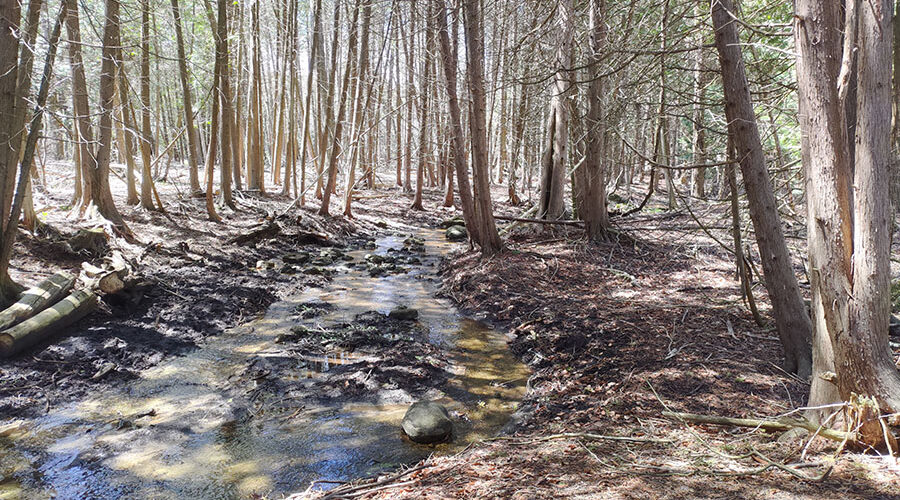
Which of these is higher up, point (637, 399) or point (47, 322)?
point (47, 322)

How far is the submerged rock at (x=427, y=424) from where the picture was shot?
4.99 metres

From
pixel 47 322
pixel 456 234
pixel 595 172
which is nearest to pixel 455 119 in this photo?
pixel 595 172

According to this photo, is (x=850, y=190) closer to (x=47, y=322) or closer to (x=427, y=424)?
(x=427, y=424)

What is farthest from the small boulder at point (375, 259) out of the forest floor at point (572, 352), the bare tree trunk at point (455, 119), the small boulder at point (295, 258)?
the bare tree trunk at point (455, 119)

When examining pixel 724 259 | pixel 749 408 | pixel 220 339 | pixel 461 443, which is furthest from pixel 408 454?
pixel 724 259

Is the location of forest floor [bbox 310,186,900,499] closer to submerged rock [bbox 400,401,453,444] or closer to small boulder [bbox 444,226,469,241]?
submerged rock [bbox 400,401,453,444]

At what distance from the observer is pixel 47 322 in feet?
21.6

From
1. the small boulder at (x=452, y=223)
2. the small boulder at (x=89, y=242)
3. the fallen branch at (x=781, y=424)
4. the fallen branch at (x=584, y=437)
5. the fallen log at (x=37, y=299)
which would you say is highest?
the small boulder at (x=452, y=223)

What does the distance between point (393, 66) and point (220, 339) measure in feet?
77.3

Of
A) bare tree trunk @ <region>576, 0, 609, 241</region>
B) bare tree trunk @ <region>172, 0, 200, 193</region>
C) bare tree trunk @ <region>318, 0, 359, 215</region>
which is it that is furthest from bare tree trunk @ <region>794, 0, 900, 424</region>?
bare tree trunk @ <region>318, 0, 359, 215</region>

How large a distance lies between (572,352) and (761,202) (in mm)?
2904

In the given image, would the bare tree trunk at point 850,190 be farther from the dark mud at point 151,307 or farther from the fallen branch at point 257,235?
the fallen branch at point 257,235

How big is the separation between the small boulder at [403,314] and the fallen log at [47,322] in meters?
4.36

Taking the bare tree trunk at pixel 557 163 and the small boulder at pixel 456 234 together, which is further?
the small boulder at pixel 456 234
